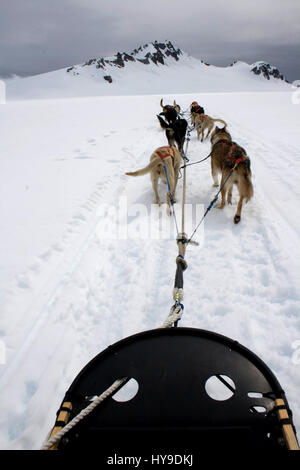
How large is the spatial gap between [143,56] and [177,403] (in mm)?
162969

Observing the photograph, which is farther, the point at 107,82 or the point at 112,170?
the point at 107,82

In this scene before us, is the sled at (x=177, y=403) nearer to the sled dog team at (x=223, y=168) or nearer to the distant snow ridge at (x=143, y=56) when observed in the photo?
the sled dog team at (x=223, y=168)

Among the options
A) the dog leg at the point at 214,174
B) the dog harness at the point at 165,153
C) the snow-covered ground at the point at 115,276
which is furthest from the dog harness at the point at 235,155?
the dog harness at the point at 165,153

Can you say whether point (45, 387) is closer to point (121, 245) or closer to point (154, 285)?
point (154, 285)

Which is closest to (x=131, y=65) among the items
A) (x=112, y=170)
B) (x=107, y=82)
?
(x=107, y=82)

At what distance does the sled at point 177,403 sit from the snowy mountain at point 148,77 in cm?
7753

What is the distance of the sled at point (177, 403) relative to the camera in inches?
32.6

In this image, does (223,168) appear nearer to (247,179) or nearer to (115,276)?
(247,179)

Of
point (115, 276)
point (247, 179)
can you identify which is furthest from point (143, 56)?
point (115, 276)

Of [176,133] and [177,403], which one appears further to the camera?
[176,133]

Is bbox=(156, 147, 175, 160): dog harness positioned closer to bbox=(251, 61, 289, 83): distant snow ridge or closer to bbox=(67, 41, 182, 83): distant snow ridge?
bbox=(67, 41, 182, 83): distant snow ridge

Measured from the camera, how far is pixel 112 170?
539 centimetres

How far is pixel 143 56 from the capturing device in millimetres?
131125
